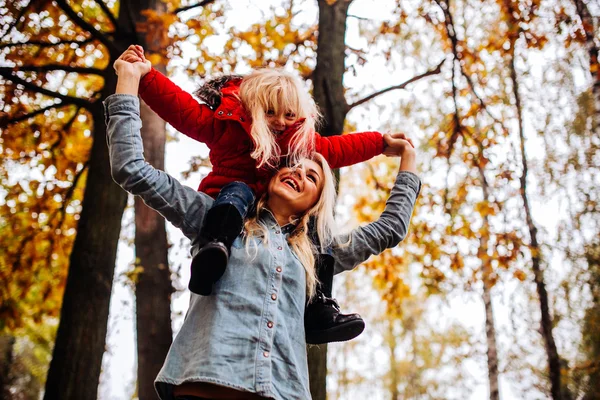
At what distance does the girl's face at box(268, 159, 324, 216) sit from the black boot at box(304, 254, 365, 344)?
25 cm

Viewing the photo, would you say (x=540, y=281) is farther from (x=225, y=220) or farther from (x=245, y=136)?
(x=225, y=220)

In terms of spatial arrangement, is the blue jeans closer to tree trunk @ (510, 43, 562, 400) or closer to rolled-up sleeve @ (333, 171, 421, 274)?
rolled-up sleeve @ (333, 171, 421, 274)

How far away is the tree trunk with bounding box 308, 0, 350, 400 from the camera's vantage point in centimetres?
323

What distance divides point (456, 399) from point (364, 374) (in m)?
4.62

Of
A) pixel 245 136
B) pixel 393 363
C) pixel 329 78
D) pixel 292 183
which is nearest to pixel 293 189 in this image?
pixel 292 183

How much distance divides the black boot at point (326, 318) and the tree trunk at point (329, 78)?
1043 millimetres

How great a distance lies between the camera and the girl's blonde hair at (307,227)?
7.14ft

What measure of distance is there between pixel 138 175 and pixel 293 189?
26.7 inches

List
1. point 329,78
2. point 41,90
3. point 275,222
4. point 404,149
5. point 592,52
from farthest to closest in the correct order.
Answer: point 592,52
point 41,90
point 329,78
point 404,149
point 275,222

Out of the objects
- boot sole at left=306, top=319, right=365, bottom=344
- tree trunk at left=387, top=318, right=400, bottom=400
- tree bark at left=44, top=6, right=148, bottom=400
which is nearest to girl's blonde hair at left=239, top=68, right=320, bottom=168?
boot sole at left=306, top=319, right=365, bottom=344

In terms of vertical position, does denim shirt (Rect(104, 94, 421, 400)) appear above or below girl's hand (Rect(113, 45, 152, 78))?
below

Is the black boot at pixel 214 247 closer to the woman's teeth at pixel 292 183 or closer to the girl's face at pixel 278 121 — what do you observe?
the woman's teeth at pixel 292 183

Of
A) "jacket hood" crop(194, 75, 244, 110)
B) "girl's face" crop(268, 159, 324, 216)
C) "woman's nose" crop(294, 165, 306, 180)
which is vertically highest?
"jacket hood" crop(194, 75, 244, 110)

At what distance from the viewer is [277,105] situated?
2361 millimetres
